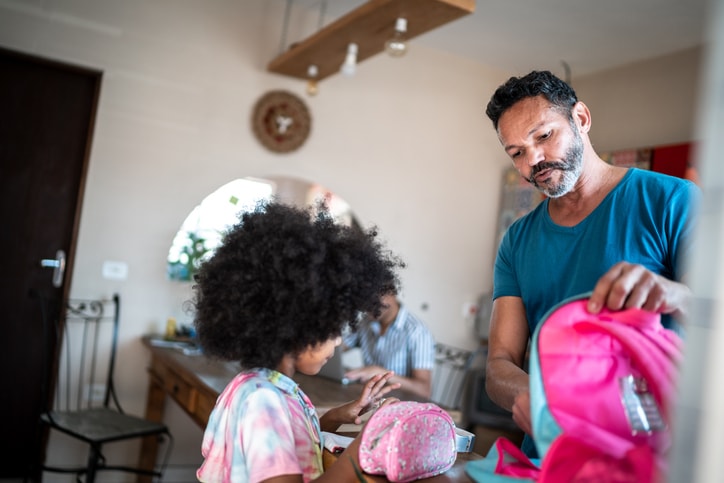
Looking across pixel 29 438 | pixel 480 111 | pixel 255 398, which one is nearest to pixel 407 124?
A: pixel 480 111

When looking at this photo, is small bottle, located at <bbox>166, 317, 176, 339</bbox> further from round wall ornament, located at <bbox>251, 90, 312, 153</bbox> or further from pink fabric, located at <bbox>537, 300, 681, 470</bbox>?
pink fabric, located at <bbox>537, 300, 681, 470</bbox>

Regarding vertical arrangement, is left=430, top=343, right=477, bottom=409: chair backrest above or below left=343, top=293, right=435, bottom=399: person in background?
below

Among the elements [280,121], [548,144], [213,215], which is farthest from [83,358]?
[548,144]

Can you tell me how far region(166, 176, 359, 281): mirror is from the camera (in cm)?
396

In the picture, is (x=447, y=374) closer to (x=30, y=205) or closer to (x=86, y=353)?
(x=86, y=353)

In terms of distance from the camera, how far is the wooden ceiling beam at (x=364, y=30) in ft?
9.73

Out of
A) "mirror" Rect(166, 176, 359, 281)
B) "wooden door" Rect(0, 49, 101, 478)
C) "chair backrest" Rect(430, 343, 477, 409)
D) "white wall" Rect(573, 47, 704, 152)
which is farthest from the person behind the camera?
"chair backrest" Rect(430, 343, 477, 409)

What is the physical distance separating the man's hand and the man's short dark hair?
2.31ft

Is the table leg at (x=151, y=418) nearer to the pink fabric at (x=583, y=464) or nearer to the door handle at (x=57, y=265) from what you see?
the door handle at (x=57, y=265)

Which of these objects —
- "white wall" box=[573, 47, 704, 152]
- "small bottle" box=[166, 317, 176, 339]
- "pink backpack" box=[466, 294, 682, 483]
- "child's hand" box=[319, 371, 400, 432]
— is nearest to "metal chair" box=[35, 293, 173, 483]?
"small bottle" box=[166, 317, 176, 339]

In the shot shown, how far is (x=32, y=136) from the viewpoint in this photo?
3.71 m

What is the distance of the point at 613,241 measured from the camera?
4.62ft

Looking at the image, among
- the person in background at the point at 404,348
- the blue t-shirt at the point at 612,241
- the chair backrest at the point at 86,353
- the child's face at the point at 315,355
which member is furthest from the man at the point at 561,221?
the chair backrest at the point at 86,353

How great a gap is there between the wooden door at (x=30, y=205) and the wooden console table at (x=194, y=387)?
59 centimetres
